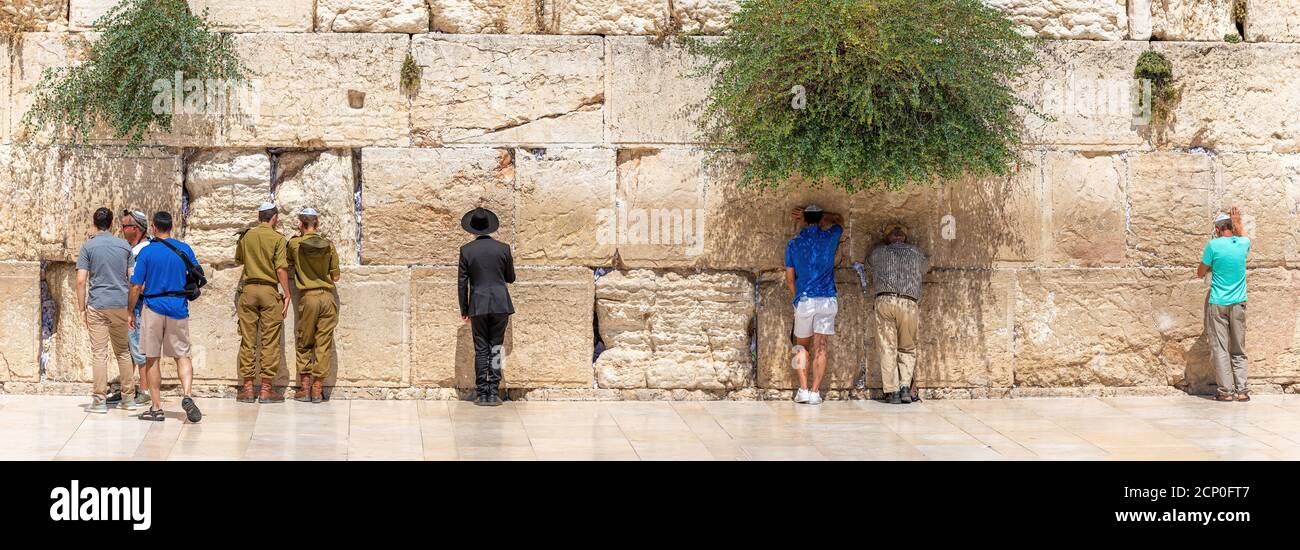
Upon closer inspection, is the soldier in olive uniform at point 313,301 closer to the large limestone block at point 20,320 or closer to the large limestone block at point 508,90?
the large limestone block at point 508,90

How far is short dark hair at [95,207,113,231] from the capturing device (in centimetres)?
948

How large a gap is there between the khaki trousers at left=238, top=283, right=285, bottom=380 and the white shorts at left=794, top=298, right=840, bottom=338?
3845 millimetres

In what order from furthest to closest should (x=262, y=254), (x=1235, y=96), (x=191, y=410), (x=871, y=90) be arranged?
(x=1235, y=96)
(x=262, y=254)
(x=871, y=90)
(x=191, y=410)

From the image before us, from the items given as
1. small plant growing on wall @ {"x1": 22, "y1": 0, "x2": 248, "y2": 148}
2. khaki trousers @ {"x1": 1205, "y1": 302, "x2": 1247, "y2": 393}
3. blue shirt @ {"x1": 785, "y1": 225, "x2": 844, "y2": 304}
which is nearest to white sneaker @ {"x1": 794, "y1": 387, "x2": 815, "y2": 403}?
blue shirt @ {"x1": 785, "y1": 225, "x2": 844, "y2": 304}

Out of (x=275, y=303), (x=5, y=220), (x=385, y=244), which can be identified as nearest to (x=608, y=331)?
(x=385, y=244)

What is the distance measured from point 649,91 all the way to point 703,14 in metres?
0.74

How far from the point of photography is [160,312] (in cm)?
932

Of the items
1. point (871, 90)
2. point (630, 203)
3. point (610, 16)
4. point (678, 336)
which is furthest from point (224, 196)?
point (871, 90)

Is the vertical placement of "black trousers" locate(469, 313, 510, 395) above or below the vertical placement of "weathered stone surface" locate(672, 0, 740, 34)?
below

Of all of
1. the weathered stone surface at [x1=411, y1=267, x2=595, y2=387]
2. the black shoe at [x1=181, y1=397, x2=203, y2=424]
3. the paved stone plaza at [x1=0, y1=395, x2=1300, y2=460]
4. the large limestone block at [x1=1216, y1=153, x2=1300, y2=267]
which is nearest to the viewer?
the paved stone plaza at [x1=0, y1=395, x2=1300, y2=460]

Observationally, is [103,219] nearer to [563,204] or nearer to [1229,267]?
[563,204]

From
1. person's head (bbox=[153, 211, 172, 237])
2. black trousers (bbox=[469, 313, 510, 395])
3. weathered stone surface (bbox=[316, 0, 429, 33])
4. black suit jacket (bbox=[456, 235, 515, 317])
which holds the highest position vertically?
weathered stone surface (bbox=[316, 0, 429, 33])

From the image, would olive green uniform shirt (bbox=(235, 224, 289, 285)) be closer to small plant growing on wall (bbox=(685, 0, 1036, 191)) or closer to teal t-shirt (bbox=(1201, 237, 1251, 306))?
small plant growing on wall (bbox=(685, 0, 1036, 191))

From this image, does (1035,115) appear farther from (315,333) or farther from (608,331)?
(315,333)
